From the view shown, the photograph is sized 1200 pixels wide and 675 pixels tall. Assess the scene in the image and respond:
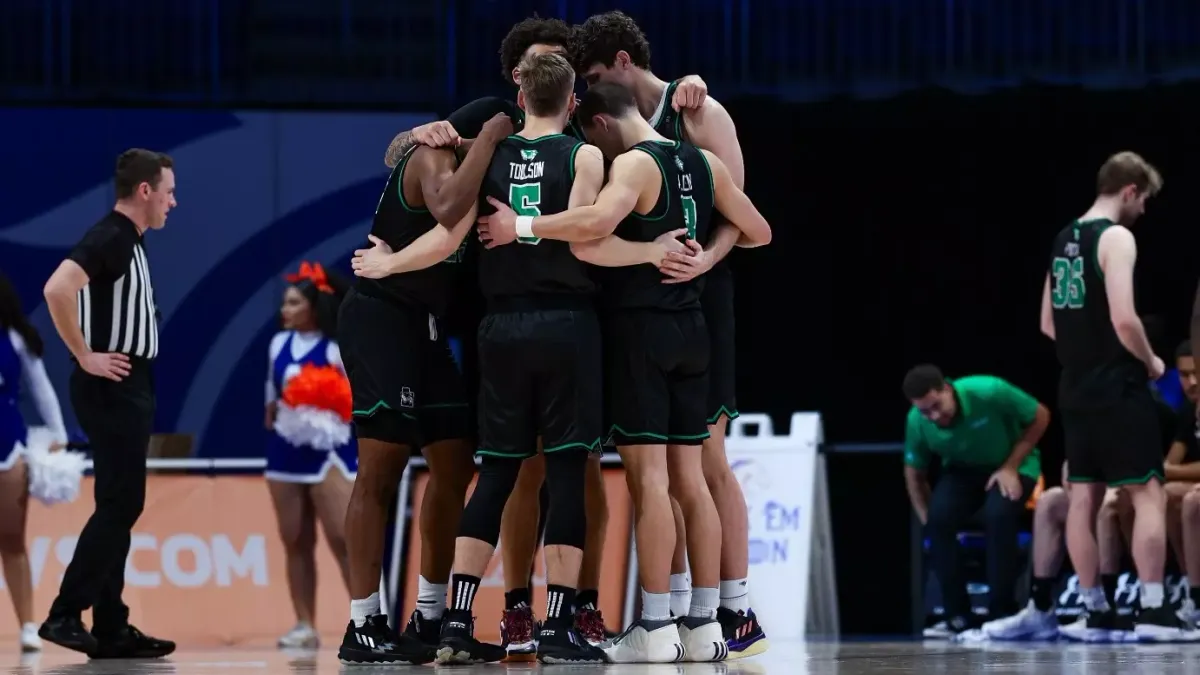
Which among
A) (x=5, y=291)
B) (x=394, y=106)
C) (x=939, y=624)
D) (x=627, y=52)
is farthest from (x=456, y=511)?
(x=394, y=106)

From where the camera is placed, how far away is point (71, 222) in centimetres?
1050

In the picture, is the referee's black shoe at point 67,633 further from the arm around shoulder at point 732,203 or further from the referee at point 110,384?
the arm around shoulder at point 732,203

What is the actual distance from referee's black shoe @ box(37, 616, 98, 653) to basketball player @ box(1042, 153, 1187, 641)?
421 centimetres

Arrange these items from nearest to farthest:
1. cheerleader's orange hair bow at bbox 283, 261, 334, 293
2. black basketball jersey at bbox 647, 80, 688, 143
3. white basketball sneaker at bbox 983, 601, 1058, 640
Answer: black basketball jersey at bbox 647, 80, 688, 143 < white basketball sneaker at bbox 983, 601, 1058, 640 < cheerleader's orange hair bow at bbox 283, 261, 334, 293

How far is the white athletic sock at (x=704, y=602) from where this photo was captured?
17.9 feet

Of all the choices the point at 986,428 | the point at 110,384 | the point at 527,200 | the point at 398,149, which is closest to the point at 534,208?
the point at 527,200

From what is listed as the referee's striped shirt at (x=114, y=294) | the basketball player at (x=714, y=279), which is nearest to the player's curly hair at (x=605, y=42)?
the basketball player at (x=714, y=279)

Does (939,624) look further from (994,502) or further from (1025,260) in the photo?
(1025,260)

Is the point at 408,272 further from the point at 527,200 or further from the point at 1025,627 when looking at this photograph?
the point at 1025,627

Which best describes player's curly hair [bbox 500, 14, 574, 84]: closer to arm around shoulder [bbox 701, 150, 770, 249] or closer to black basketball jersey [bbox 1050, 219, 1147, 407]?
arm around shoulder [bbox 701, 150, 770, 249]

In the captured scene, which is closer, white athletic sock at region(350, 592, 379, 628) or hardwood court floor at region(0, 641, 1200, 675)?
hardwood court floor at region(0, 641, 1200, 675)

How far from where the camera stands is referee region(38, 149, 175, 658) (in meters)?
6.39

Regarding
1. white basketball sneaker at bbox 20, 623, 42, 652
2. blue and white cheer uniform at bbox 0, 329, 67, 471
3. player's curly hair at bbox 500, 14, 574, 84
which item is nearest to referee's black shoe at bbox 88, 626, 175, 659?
white basketball sneaker at bbox 20, 623, 42, 652

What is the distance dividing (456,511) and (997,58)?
6.07 metres
